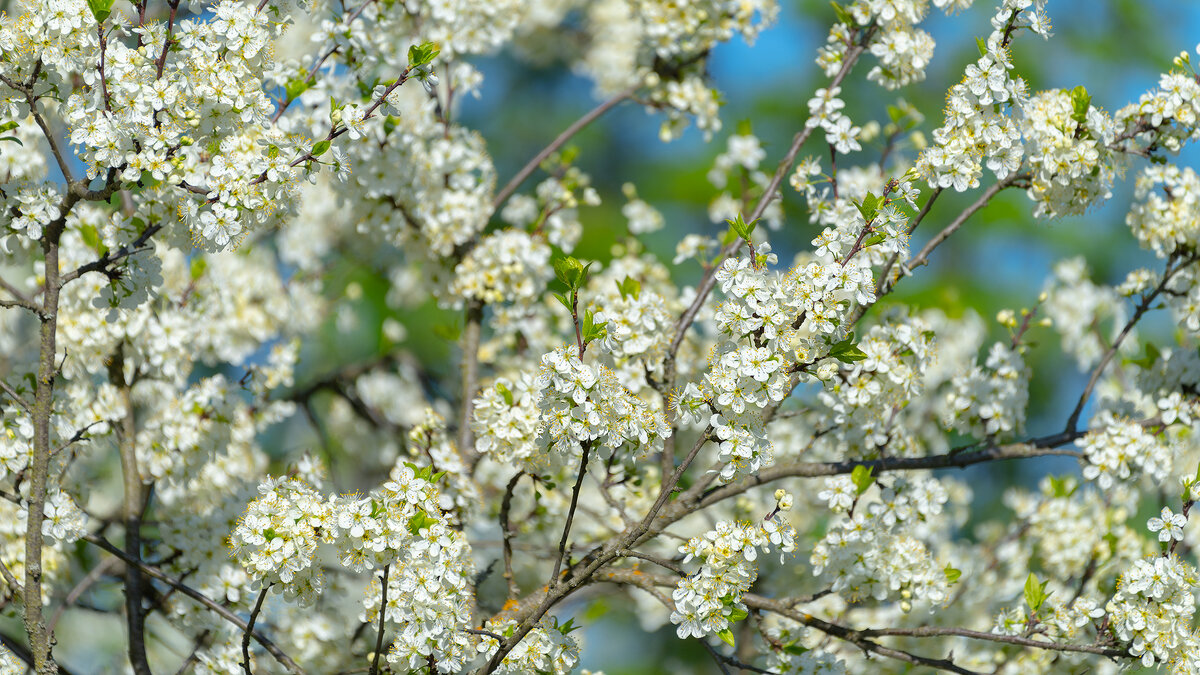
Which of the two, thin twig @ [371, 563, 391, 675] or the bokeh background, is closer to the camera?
thin twig @ [371, 563, 391, 675]

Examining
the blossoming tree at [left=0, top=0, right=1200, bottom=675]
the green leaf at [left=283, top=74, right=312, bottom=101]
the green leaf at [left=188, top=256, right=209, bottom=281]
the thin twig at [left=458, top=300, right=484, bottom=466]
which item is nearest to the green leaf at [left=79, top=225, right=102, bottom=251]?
the blossoming tree at [left=0, top=0, right=1200, bottom=675]

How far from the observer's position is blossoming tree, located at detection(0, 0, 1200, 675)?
111 inches

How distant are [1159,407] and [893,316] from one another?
101cm

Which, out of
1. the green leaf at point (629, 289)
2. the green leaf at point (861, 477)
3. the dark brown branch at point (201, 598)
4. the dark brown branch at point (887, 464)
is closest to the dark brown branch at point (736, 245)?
the green leaf at point (629, 289)

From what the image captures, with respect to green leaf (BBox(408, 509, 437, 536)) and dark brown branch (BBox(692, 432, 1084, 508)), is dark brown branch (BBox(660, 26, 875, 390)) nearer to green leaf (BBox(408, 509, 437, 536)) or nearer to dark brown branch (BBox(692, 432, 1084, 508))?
dark brown branch (BBox(692, 432, 1084, 508))

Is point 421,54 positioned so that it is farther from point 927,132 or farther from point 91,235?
point 927,132

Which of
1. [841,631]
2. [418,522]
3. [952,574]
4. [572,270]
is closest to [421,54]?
[572,270]

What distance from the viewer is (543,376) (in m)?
2.65

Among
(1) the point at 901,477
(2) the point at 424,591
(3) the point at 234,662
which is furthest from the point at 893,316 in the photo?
(3) the point at 234,662

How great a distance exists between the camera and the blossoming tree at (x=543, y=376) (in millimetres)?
2812

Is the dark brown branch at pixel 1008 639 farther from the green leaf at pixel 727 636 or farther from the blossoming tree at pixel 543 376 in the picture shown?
the green leaf at pixel 727 636

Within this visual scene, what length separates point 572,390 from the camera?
266 centimetres

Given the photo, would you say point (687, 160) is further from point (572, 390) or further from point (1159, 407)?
point (572, 390)

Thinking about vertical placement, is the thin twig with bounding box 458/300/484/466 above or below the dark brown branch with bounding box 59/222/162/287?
above
